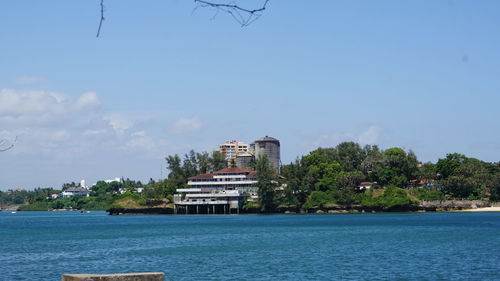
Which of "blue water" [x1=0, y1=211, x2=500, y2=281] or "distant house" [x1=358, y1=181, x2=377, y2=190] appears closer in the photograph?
"blue water" [x1=0, y1=211, x2=500, y2=281]

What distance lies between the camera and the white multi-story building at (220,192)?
15512cm

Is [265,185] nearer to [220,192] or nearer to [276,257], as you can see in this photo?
[220,192]

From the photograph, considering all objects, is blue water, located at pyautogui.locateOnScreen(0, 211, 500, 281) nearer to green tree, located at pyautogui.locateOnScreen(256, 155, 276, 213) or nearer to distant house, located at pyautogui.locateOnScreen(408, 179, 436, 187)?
green tree, located at pyautogui.locateOnScreen(256, 155, 276, 213)

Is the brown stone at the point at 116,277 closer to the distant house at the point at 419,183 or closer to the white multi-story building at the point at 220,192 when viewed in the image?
the white multi-story building at the point at 220,192

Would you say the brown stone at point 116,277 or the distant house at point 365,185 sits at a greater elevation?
the distant house at point 365,185

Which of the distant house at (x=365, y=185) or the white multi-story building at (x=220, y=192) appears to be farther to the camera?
the distant house at (x=365, y=185)

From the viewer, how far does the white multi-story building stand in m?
155

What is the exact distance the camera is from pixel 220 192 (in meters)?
155

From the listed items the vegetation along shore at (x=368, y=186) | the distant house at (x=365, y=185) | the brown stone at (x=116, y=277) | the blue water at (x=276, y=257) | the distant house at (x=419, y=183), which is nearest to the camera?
the brown stone at (x=116, y=277)

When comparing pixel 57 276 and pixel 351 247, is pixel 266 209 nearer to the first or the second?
pixel 351 247

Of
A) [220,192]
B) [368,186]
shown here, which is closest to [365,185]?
[368,186]

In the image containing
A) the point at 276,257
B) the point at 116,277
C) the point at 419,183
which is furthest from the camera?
the point at 419,183

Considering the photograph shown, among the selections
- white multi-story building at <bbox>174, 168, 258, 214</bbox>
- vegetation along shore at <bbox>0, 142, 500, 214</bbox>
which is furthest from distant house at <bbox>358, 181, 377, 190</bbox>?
white multi-story building at <bbox>174, 168, 258, 214</bbox>

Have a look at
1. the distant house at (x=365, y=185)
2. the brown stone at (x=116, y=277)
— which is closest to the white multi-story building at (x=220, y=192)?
the distant house at (x=365, y=185)
